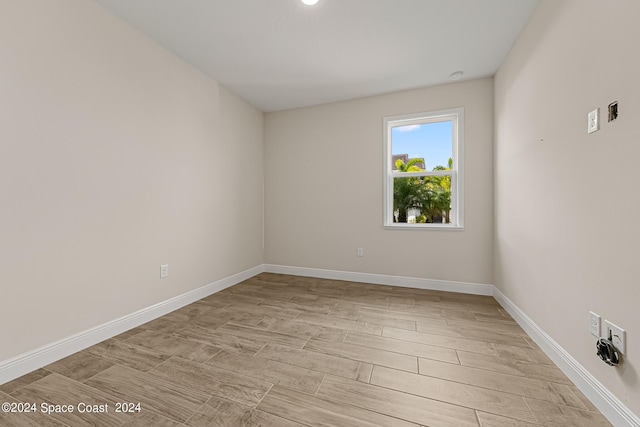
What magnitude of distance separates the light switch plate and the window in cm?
175

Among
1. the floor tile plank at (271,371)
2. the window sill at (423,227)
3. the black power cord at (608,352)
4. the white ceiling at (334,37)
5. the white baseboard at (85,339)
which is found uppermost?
the white ceiling at (334,37)

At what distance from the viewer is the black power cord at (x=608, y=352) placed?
44.9 inches

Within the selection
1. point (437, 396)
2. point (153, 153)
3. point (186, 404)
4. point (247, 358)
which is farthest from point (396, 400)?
point (153, 153)

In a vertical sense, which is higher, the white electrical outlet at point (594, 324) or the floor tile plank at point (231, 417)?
the white electrical outlet at point (594, 324)

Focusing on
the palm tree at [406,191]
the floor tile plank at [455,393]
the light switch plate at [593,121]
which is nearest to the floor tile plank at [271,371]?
the floor tile plank at [455,393]

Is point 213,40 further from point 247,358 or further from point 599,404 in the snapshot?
point 599,404

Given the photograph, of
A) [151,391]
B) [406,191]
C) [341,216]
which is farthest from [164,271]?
[406,191]

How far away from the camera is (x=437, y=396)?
53.0 inches

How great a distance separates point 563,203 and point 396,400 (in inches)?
60.1

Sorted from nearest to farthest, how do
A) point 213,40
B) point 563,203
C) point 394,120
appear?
point 563,203
point 213,40
point 394,120

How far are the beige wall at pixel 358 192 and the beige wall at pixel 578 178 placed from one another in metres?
0.64

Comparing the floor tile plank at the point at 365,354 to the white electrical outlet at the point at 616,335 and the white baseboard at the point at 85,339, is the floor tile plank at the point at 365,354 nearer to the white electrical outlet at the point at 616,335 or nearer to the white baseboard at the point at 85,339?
the white electrical outlet at the point at 616,335

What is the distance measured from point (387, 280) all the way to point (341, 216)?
1.05 metres

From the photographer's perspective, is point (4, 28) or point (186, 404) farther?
point (4, 28)
